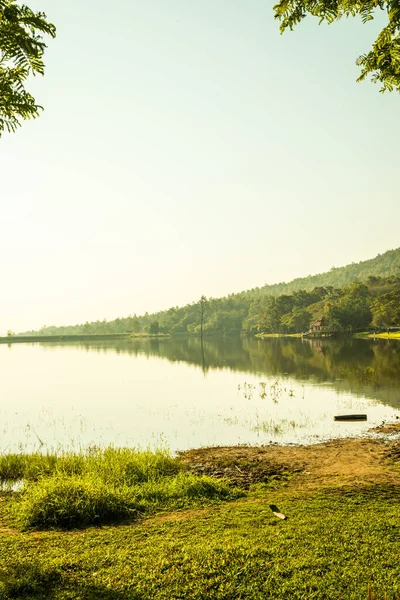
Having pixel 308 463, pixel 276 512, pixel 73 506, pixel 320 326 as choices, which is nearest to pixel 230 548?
pixel 276 512

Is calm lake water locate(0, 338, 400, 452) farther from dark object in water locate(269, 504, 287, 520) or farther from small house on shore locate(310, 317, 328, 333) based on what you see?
small house on shore locate(310, 317, 328, 333)

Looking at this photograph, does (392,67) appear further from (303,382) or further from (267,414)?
(303,382)

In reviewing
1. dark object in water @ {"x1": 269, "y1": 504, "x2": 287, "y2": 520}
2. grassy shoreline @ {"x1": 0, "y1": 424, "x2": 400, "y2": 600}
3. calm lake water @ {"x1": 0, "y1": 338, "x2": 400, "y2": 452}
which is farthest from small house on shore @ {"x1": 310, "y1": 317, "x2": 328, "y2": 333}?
dark object in water @ {"x1": 269, "y1": 504, "x2": 287, "y2": 520}

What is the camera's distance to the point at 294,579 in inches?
223

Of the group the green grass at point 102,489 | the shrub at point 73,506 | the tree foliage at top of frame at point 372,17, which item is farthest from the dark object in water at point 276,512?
the tree foliage at top of frame at point 372,17

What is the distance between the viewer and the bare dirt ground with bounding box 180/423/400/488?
1201 cm

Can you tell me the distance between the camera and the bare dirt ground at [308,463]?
12.0 m

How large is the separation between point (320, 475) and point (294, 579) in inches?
290

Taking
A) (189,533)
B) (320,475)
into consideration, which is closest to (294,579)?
(189,533)

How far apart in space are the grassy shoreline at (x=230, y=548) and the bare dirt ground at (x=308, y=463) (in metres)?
0.26

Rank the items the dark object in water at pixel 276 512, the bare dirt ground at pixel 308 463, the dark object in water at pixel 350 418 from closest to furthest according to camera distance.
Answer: the dark object in water at pixel 276 512 < the bare dirt ground at pixel 308 463 < the dark object in water at pixel 350 418

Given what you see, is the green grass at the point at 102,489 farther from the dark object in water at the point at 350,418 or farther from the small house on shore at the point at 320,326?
the small house on shore at the point at 320,326

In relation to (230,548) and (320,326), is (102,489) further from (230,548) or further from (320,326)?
(320,326)

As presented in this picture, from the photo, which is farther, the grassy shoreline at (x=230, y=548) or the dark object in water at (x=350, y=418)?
the dark object in water at (x=350, y=418)
